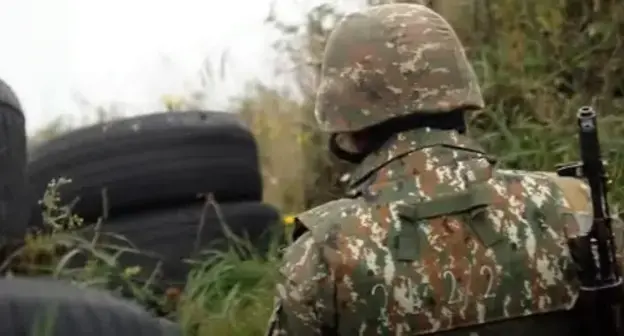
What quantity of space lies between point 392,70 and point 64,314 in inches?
46.4

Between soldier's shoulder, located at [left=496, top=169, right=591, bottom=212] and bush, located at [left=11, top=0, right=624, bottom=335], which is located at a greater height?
soldier's shoulder, located at [left=496, top=169, right=591, bottom=212]

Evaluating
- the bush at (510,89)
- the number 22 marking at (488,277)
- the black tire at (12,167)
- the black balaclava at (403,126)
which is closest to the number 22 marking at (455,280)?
the number 22 marking at (488,277)

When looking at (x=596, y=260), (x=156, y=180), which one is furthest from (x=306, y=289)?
(x=156, y=180)

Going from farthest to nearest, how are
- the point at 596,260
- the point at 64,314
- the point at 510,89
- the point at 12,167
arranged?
the point at 510,89
the point at 12,167
the point at 596,260
the point at 64,314

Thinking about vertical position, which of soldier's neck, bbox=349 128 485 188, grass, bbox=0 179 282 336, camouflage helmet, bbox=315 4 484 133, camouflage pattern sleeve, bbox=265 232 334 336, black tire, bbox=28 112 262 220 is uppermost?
camouflage helmet, bbox=315 4 484 133

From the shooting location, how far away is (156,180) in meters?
4.02

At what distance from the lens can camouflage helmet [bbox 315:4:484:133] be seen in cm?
257

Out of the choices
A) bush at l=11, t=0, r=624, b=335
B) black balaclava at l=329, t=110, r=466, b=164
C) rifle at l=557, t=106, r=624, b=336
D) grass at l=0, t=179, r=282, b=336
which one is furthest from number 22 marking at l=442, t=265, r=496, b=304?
bush at l=11, t=0, r=624, b=335

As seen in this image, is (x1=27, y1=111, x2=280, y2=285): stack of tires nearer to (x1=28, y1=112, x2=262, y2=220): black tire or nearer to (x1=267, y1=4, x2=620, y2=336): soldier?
(x1=28, y1=112, x2=262, y2=220): black tire

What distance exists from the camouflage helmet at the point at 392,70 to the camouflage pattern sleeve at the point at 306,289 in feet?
0.92

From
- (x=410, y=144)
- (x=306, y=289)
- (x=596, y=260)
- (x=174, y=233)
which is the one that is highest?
(x=410, y=144)

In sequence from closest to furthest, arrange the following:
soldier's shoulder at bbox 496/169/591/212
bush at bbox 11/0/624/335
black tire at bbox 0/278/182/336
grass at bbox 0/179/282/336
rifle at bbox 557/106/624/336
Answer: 1. black tire at bbox 0/278/182/336
2. rifle at bbox 557/106/624/336
3. soldier's shoulder at bbox 496/169/591/212
4. grass at bbox 0/179/282/336
5. bush at bbox 11/0/624/335

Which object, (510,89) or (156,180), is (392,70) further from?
(510,89)

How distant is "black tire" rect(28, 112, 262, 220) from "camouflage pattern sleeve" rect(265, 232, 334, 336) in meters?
1.50
